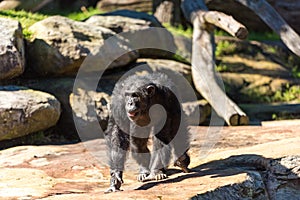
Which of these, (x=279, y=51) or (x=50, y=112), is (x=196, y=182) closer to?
(x=50, y=112)

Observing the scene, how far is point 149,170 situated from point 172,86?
0.85m

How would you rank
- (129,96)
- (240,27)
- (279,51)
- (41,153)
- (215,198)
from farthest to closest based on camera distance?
(279,51)
(240,27)
(41,153)
(129,96)
(215,198)

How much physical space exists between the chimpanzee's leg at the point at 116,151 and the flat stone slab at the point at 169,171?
167mm

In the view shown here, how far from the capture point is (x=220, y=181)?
4.63 metres

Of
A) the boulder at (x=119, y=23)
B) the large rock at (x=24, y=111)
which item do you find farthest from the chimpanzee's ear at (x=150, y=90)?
the boulder at (x=119, y=23)

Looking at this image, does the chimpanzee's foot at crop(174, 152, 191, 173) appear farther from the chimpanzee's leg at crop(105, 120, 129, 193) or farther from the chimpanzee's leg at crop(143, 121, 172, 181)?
the chimpanzee's leg at crop(105, 120, 129, 193)

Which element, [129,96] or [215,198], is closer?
[215,198]

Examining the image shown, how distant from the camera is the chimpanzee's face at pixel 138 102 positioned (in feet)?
15.7

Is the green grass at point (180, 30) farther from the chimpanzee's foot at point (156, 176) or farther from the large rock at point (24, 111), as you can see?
the chimpanzee's foot at point (156, 176)

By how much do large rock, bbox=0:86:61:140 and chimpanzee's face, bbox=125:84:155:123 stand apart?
2.28 m

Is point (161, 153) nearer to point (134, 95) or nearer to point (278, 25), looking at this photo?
point (134, 95)

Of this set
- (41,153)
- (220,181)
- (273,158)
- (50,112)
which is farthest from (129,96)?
(50,112)

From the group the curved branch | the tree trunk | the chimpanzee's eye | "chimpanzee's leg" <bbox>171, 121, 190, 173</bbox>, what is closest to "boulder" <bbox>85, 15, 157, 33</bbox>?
the curved branch

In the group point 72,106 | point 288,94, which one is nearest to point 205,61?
point 288,94
